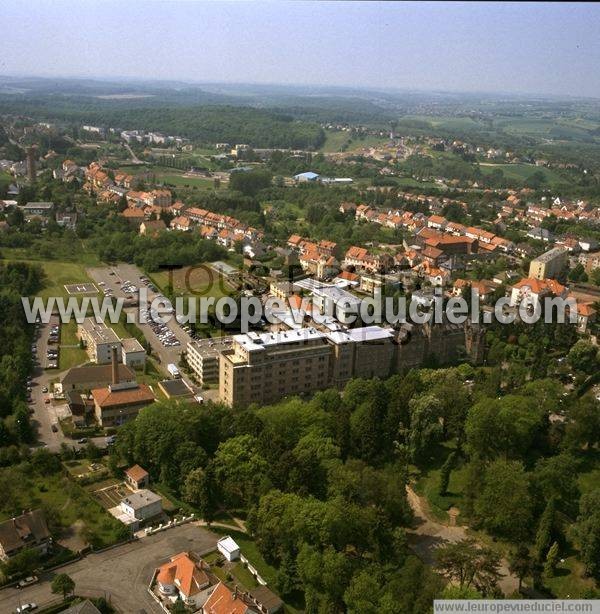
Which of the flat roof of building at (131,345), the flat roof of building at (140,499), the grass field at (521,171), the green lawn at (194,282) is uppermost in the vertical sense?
the grass field at (521,171)

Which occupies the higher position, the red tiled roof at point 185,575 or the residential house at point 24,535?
the residential house at point 24,535

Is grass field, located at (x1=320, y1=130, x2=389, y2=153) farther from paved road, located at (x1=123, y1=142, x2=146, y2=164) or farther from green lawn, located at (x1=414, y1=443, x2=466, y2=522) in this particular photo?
green lawn, located at (x1=414, y1=443, x2=466, y2=522)

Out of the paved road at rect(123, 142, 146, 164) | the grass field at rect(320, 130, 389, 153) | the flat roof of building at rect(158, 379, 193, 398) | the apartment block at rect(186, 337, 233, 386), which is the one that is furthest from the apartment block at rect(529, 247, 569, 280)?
the grass field at rect(320, 130, 389, 153)

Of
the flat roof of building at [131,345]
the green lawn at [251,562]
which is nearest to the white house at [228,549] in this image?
the green lawn at [251,562]

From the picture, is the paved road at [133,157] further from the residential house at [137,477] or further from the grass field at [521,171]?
the residential house at [137,477]

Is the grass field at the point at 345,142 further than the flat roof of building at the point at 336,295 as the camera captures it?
Yes

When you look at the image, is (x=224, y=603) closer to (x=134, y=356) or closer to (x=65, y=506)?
(x=65, y=506)

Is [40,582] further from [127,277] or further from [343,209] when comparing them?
[343,209]
